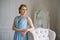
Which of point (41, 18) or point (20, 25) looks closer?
point (20, 25)

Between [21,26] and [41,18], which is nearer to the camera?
[21,26]

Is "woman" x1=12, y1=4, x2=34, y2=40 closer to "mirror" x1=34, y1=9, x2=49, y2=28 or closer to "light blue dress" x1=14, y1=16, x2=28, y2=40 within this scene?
"light blue dress" x1=14, y1=16, x2=28, y2=40

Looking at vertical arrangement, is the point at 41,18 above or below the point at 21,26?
below

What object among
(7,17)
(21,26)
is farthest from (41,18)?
(21,26)

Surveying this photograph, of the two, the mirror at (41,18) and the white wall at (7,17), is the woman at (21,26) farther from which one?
the white wall at (7,17)

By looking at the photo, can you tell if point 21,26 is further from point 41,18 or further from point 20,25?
point 41,18

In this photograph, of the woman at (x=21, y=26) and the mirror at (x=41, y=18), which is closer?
the woman at (x=21, y=26)

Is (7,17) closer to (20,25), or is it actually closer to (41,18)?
(41,18)

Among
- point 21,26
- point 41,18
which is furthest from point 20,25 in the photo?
point 41,18

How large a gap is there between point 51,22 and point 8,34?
1459mm

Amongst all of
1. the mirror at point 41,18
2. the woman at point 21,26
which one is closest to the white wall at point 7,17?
the mirror at point 41,18

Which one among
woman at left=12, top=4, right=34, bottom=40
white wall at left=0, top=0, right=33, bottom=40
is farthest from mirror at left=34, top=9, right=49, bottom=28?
woman at left=12, top=4, right=34, bottom=40

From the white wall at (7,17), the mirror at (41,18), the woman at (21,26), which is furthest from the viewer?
the white wall at (7,17)

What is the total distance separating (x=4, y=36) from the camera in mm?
4750
